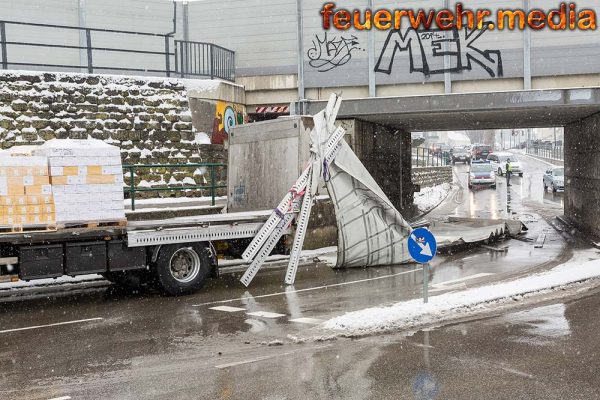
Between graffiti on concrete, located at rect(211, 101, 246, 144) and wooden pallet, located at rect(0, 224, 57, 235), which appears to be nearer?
wooden pallet, located at rect(0, 224, 57, 235)

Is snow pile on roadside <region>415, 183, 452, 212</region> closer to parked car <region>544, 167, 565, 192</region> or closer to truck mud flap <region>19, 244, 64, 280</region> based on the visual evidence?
parked car <region>544, 167, 565, 192</region>

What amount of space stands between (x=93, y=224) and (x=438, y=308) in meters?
5.76

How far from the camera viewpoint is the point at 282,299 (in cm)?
1216

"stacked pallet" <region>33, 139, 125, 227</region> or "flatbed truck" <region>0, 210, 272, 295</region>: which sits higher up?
"stacked pallet" <region>33, 139, 125, 227</region>

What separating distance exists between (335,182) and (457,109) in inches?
316

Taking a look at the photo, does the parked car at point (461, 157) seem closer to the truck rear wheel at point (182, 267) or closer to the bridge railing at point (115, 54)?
the bridge railing at point (115, 54)

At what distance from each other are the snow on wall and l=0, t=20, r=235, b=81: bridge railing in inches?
70.0

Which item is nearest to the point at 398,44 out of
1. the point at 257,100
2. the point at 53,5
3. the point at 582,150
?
the point at 257,100

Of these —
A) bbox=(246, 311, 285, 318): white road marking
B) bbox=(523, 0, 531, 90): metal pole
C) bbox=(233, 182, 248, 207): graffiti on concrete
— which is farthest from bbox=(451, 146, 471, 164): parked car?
bbox=(246, 311, 285, 318): white road marking

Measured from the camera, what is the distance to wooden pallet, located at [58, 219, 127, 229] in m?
11.7

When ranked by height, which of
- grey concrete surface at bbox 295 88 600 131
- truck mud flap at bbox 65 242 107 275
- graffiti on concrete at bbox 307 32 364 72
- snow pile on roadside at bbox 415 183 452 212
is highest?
graffiti on concrete at bbox 307 32 364 72

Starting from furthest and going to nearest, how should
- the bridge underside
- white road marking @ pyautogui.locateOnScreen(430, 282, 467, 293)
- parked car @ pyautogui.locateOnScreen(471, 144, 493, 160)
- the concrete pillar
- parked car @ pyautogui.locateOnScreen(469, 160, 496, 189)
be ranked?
1. parked car @ pyautogui.locateOnScreen(471, 144, 493, 160)
2. parked car @ pyautogui.locateOnScreen(469, 160, 496, 189)
3. the concrete pillar
4. the bridge underside
5. white road marking @ pyautogui.locateOnScreen(430, 282, 467, 293)

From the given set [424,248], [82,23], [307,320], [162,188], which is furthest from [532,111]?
Result: [307,320]

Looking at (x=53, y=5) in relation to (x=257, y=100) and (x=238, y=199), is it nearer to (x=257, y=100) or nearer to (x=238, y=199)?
(x=257, y=100)
